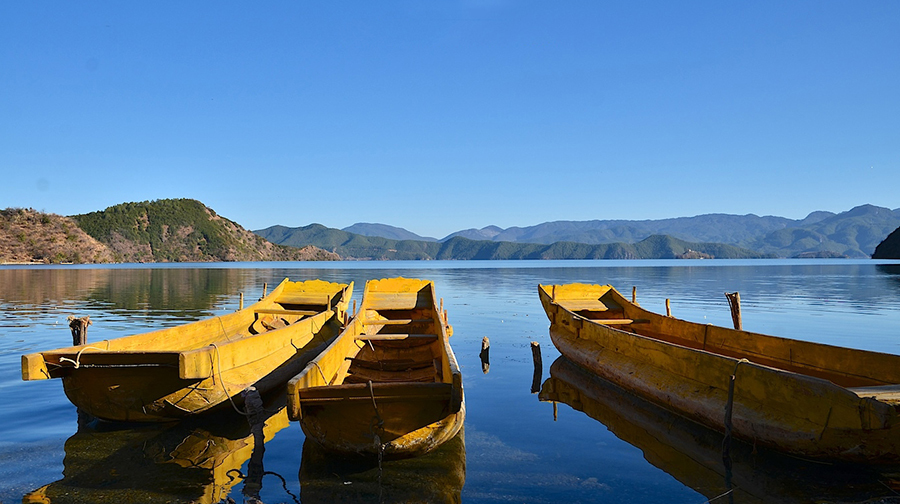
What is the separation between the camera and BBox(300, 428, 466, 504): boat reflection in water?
702 centimetres

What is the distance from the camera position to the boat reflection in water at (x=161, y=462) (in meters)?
7.01

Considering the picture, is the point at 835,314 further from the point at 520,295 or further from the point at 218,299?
the point at 218,299

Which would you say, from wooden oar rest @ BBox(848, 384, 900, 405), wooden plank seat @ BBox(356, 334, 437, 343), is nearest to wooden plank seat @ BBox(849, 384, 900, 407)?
wooden oar rest @ BBox(848, 384, 900, 405)

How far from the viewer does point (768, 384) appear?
7996 millimetres

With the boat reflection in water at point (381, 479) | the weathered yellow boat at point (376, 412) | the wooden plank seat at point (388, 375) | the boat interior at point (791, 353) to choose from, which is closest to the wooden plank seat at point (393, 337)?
the wooden plank seat at point (388, 375)

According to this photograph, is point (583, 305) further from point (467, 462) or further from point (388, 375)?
point (467, 462)

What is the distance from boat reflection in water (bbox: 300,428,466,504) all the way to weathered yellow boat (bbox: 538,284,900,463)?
4.48 meters

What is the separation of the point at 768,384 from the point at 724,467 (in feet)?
4.77

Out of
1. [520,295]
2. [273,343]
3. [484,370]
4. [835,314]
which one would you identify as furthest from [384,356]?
[520,295]

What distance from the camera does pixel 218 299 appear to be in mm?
39875

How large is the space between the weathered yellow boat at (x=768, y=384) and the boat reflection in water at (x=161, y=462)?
7.45 metres

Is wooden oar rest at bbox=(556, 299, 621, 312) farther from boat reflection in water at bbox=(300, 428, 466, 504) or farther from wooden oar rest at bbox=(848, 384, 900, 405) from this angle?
wooden oar rest at bbox=(848, 384, 900, 405)

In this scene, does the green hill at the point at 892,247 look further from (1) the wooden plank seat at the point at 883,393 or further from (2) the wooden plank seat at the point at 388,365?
(2) the wooden plank seat at the point at 388,365

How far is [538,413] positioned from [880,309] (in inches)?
1274
